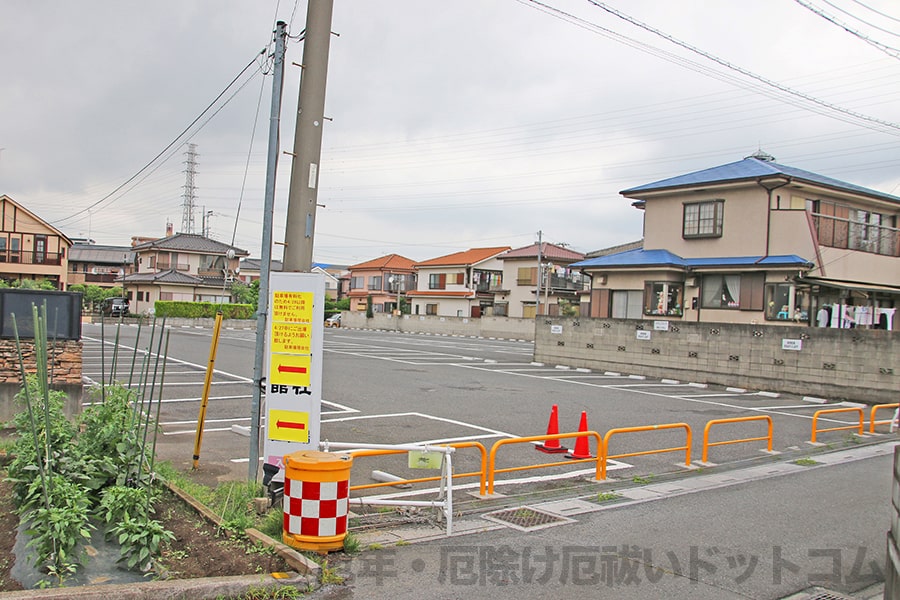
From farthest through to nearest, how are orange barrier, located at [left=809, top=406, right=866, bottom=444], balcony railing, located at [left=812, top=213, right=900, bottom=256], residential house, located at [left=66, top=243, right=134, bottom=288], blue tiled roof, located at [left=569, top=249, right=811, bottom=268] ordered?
residential house, located at [left=66, top=243, right=134, bottom=288], balcony railing, located at [left=812, top=213, right=900, bottom=256], blue tiled roof, located at [left=569, top=249, right=811, bottom=268], orange barrier, located at [left=809, top=406, right=866, bottom=444]

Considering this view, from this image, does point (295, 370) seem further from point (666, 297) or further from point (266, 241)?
point (666, 297)

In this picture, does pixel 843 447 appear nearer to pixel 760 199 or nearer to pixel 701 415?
pixel 701 415

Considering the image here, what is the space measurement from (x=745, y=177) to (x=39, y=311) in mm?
23066

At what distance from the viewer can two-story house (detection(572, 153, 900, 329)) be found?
77.2 feet

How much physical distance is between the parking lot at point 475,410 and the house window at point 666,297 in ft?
12.2

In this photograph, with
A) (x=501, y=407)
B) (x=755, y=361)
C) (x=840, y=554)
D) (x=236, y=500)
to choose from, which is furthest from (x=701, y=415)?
(x=236, y=500)

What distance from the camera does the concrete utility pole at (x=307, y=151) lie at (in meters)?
6.82

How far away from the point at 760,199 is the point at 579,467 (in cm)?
1891

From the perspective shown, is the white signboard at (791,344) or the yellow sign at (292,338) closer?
the yellow sign at (292,338)

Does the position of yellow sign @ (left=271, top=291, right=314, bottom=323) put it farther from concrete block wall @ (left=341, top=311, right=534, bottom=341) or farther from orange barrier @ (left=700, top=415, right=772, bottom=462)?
concrete block wall @ (left=341, top=311, right=534, bottom=341)

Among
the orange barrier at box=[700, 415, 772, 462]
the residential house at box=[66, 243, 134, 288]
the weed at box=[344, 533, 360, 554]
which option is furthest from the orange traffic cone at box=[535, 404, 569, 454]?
the residential house at box=[66, 243, 134, 288]

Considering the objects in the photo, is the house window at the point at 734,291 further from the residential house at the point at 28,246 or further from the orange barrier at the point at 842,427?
the residential house at the point at 28,246

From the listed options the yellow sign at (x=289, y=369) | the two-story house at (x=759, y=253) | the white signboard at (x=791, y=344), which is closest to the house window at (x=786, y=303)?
the two-story house at (x=759, y=253)

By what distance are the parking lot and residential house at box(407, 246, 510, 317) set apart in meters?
36.0
